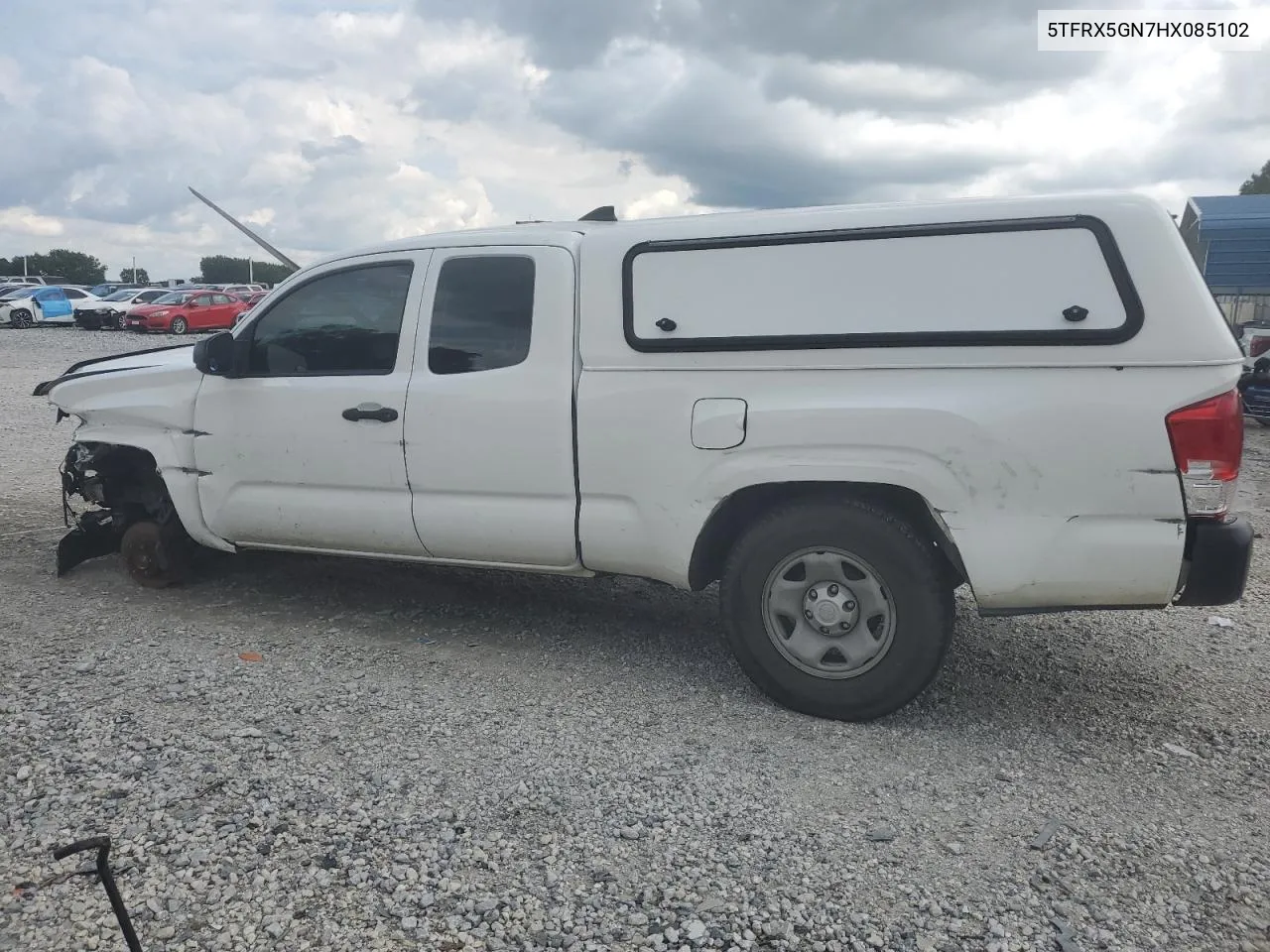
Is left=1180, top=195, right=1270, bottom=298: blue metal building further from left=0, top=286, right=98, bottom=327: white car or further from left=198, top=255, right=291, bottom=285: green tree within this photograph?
left=198, top=255, right=291, bottom=285: green tree

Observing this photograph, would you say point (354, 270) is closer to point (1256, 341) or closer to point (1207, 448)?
point (1207, 448)

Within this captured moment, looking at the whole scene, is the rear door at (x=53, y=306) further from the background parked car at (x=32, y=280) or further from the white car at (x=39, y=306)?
the background parked car at (x=32, y=280)

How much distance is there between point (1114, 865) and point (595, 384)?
2504 millimetres

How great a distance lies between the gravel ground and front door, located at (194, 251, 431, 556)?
1.85 ft

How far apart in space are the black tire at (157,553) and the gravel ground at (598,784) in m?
0.20

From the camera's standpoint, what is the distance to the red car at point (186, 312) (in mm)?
29281

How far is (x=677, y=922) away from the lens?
8.65ft

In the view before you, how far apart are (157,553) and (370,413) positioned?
1761 mm

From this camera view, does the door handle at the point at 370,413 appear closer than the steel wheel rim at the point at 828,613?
No

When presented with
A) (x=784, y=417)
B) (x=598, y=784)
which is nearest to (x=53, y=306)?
(x=784, y=417)

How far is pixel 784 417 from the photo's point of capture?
3783 mm

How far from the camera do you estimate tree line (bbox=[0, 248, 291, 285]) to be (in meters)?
64.1

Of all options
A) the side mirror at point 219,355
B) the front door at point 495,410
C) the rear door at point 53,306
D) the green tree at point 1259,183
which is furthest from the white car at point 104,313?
the green tree at point 1259,183

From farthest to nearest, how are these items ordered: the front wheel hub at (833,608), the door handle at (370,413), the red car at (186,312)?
the red car at (186,312) < the door handle at (370,413) < the front wheel hub at (833,608)
